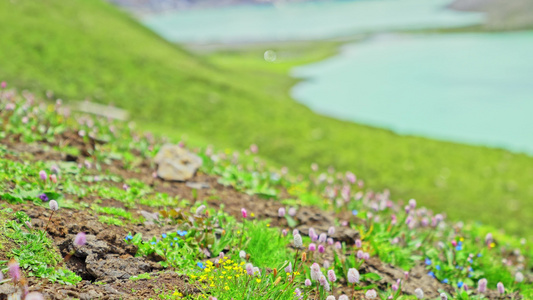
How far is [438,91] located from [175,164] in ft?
124

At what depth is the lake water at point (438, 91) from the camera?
3097cm

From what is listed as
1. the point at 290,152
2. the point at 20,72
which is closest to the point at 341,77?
the point at 290,152

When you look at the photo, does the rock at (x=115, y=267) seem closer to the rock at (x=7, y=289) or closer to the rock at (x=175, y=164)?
the rock at (x=7, y=289)

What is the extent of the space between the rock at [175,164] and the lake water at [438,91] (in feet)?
72.2

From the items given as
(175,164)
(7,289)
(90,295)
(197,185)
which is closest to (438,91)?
(175,164)

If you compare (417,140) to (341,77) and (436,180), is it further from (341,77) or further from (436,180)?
(341,77)

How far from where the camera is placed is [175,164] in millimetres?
9258

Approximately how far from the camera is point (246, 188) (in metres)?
9.34

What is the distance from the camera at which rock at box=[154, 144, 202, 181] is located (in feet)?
29.7

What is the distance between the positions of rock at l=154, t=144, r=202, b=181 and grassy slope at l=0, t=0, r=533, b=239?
8.47 m

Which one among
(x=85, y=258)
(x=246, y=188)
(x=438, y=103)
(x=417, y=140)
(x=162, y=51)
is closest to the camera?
(x=85, y=258)

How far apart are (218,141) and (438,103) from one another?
983 inches

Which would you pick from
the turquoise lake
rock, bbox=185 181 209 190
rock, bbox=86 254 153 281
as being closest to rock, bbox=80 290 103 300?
rock, bbox=86 254 153 281

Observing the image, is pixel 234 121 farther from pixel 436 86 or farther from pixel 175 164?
pixel 436 86
